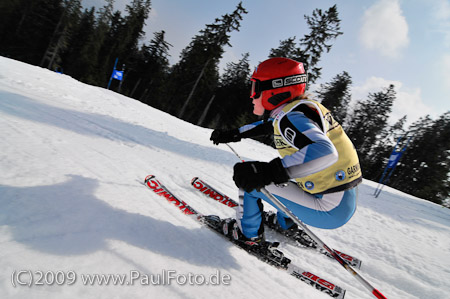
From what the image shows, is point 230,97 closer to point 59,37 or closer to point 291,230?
point 59,37

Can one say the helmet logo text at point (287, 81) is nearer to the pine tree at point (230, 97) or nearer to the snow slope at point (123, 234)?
the snow slope at point (123, 234)

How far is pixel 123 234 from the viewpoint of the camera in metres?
2.23

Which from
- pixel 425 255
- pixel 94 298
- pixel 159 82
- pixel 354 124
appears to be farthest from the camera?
→ pixel 159 82

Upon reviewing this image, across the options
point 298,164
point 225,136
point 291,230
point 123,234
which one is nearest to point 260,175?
point 298,164

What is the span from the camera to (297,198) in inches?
98.1

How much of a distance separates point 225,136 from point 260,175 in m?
1.85

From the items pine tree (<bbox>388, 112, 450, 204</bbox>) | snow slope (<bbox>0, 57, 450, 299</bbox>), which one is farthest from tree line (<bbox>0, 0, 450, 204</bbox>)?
snow slope (<bbox>0, 57, 450, 299</bbox>)

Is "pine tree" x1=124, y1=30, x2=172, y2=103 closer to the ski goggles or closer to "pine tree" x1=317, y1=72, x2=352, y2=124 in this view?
"pine tree" x1=317, y1=72, x2=352, y2=124

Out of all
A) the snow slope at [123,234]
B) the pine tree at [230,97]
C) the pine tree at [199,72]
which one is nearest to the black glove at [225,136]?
the snow slope at [123,234]

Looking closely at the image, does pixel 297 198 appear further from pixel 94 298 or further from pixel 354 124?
pixel 354 124

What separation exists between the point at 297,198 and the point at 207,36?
111 feet

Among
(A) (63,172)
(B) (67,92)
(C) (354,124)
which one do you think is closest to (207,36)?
(B) (67,92)

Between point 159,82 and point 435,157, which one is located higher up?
point 435,157

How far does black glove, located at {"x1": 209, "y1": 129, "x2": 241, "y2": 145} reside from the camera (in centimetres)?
374
